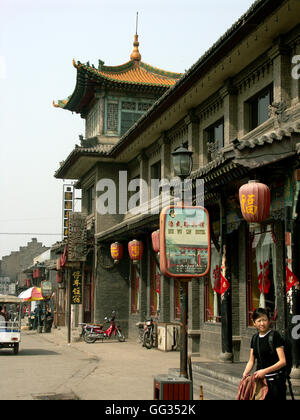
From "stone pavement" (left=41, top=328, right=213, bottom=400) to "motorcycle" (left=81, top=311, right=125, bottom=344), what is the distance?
0.81 ft

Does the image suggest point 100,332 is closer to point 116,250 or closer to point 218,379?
point 116,250

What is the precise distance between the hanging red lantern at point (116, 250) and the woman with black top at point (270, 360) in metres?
17.5

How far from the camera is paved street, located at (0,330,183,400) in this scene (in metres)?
11.0

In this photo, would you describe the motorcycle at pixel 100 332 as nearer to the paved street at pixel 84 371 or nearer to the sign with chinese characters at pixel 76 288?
the paved street at pixel 84 371

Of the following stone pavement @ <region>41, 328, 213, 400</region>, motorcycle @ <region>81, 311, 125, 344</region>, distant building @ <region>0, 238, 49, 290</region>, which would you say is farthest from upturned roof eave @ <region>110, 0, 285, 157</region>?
distant building @ <region>0, 238, 49, 290</region>

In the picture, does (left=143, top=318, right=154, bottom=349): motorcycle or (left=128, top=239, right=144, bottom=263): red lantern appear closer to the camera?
(left=143, top=318, right=154, bottom=349): motorcycle

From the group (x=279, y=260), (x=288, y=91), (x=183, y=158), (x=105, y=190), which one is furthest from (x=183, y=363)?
(x=105, y=190)

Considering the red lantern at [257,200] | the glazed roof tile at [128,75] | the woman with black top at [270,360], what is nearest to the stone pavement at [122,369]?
the red lantern at [257,200]

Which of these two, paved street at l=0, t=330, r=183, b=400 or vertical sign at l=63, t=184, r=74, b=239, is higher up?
vertical sign at l=63, t=184, r=74, b=239

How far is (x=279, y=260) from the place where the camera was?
12164 mm

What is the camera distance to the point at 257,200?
10359mm

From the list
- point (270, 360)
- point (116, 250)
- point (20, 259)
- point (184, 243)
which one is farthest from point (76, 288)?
point (20, 259)

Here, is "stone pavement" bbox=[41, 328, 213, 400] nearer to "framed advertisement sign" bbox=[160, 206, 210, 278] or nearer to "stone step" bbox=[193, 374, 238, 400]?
"stone step" bbox=[193, 374, 238, 400]

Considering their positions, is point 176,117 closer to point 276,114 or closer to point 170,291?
point 170,291
